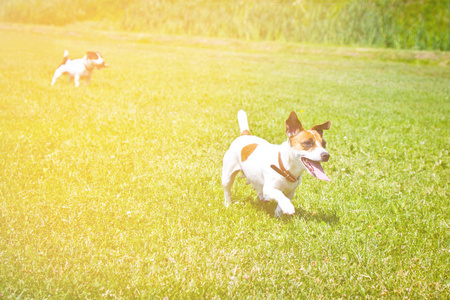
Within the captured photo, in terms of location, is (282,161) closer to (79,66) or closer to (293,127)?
(293,127)

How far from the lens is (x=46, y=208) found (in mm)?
4297

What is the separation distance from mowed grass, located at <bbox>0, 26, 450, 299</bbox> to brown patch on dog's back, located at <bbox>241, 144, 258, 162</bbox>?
0.63 metres

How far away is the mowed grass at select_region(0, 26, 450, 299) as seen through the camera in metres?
3.35

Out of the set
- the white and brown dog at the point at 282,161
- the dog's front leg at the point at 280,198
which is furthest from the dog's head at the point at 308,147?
the dog's front leg at the point at 280,198

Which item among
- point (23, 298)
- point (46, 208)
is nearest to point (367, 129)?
point (46, 208)

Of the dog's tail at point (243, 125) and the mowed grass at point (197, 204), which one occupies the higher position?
the dog's tail at point (243, 125)

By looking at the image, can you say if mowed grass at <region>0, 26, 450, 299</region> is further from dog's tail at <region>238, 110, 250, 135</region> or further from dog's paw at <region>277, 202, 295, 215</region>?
dog's tail at <region>238, 110, 250, 135</region>

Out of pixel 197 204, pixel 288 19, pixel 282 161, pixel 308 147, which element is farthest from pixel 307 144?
pixel 288 19

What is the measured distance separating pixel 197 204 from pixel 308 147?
5.05ft

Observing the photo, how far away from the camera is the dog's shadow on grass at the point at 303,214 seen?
4457mm

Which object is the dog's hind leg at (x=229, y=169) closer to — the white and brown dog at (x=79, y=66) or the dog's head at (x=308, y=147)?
the dog's head at (x=308, y=147)

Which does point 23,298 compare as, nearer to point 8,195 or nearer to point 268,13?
point 8,195

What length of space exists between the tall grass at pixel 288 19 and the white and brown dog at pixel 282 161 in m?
21.9

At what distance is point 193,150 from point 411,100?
8.52m
